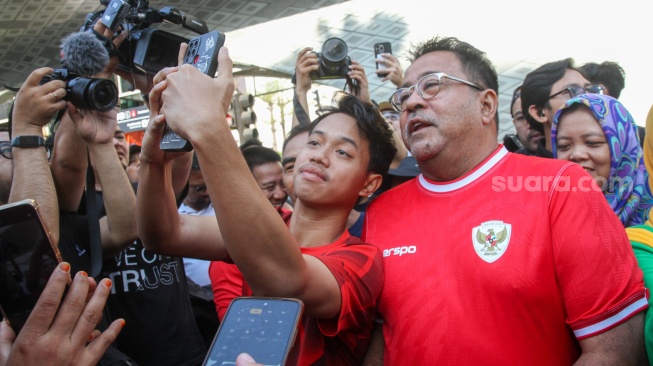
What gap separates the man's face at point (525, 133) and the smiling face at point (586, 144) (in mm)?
990

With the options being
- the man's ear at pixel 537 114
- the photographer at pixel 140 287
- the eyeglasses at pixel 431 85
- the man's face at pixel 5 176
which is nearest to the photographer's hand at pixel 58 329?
the photographer at pixel 140 287

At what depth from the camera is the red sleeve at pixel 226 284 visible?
2.54 metres

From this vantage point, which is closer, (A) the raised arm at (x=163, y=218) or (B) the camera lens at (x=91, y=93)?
(A) the raised arm at (x=163, y=218)

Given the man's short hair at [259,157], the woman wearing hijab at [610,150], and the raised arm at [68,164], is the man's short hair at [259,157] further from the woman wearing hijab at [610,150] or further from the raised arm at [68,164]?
the woman wearing hijab at [610,150]

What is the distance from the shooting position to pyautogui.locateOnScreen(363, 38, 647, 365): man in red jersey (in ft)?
5.40

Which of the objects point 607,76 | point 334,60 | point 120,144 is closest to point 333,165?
point 334,60

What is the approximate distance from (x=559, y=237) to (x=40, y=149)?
80.0 inches

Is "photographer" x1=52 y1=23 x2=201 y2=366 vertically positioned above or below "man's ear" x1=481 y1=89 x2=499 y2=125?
below

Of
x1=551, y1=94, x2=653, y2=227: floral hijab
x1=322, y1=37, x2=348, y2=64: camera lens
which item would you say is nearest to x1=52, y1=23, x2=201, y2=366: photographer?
x1=322, y1=37, x2=348, y2=64: camera lens

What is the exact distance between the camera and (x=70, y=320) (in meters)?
1.39

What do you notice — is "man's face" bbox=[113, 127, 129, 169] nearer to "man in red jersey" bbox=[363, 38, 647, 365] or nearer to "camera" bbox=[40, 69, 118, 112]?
"camera" bbox=[40, 69, 118, 112]

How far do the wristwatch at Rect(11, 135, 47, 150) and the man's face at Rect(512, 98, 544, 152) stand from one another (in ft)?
9.02

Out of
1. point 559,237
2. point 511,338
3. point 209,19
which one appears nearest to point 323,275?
point 511,338

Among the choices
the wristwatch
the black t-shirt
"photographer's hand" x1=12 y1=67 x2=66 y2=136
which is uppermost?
"photographer's hand" x1=12 y1=67 x2=66 y2=136
